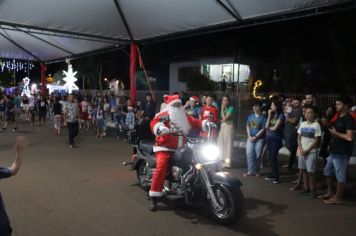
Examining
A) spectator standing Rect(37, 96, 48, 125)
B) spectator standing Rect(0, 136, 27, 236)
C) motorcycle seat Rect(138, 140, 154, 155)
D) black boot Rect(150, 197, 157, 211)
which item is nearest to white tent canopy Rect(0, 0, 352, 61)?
motorcycle seat Rect(138, 140, 154, 155)

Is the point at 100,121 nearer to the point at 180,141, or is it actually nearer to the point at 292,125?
the point at 292,125

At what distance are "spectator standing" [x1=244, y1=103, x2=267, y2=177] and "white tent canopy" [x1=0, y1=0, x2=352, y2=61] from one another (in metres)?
3.47

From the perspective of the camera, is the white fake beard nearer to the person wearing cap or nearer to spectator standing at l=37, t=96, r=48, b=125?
the person wearing cap

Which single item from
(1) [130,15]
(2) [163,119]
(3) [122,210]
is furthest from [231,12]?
(3) [122,210]

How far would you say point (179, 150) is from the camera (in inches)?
242

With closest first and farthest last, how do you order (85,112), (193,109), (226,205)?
1. (226,205)
2. (193,109)
3. (85,112)

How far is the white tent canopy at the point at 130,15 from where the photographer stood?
1128 cm

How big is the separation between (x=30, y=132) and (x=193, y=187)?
13378 mm

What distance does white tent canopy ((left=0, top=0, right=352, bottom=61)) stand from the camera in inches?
444

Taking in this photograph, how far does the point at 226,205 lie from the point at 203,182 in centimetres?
47

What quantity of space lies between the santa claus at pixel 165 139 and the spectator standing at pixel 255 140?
271cm

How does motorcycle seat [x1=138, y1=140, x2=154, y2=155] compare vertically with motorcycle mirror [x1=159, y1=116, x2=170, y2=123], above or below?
below

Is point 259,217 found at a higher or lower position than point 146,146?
lower

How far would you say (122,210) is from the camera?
6293mm
